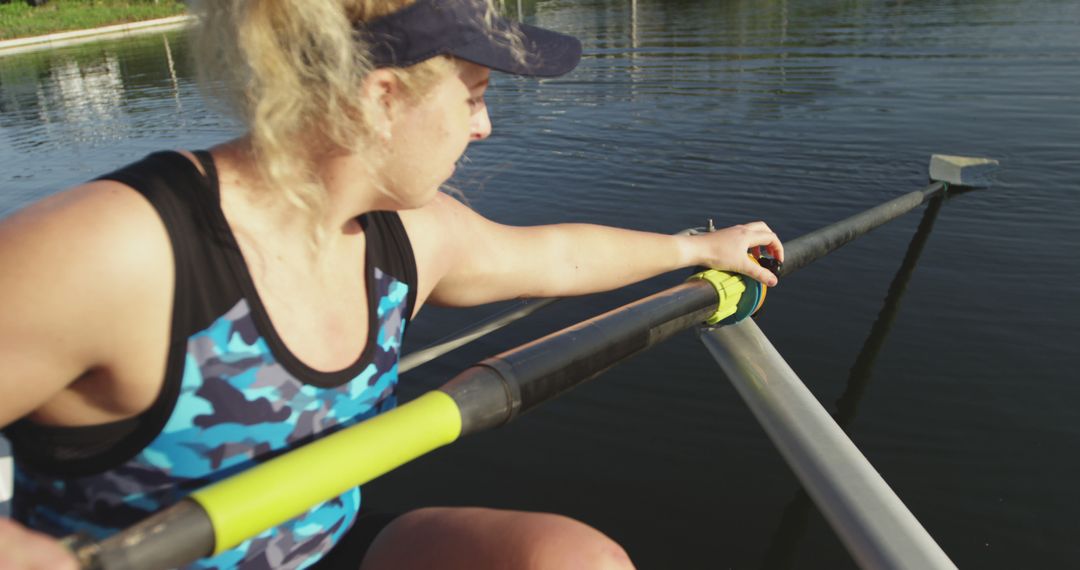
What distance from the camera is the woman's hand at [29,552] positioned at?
94cm

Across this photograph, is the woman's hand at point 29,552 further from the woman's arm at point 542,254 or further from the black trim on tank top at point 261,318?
the woman's arm at point 542,254

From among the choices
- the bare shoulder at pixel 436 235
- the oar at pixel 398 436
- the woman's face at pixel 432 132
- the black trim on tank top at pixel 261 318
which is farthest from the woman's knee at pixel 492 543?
the woman's face at pixel 432 132

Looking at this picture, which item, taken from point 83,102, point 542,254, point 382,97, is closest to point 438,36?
point 382,97

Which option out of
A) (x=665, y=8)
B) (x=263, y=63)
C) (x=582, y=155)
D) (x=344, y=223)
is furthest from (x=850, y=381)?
(x=665, y=8)

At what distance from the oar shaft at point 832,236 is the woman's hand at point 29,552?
232 cm

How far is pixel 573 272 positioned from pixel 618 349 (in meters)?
0.32

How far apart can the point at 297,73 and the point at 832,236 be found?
2458 mm

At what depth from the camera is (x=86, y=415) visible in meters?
1.21

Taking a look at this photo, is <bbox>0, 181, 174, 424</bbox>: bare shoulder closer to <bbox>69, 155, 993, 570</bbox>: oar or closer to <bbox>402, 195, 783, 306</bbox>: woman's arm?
<bbox>69, 155, 993, 570</bbox>: oar

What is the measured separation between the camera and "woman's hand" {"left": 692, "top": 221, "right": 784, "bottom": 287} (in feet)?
7.95

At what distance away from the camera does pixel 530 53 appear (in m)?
1.49

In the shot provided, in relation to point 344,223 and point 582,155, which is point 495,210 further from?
point 344,223

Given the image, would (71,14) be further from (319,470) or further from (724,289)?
(319,470)

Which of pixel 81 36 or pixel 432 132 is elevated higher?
pixel 432 132
